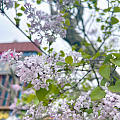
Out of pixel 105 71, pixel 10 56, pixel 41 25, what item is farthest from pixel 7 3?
pixel 105 71

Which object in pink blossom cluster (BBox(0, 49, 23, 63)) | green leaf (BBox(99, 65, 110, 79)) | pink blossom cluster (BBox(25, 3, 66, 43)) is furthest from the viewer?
pink blossom cluster (BBox(25, 3, 66, 43))

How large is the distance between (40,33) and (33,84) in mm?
366

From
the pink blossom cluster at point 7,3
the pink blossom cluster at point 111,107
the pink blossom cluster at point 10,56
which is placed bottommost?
the pink blossom cluster at point 111,107

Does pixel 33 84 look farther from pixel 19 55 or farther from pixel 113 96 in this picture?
pixel 113 96

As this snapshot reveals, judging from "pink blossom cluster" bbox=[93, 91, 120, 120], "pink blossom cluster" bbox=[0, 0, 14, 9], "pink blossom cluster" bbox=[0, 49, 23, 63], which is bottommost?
"pink blossom cluster" bbox=[93, 91, 120, 120]

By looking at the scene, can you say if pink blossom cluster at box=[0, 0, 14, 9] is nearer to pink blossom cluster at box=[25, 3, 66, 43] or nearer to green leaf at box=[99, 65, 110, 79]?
pink blossom cluster at box=[25, 3, 66, 43]

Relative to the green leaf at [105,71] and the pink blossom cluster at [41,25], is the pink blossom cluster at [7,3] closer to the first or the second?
the pink blossom cluster at [41,25]

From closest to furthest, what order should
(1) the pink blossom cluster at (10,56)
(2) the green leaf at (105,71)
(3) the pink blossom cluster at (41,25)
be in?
(2) the green leaf at (105,71)
(1) the pink blossom cluster at (10,56)
(3) the pink blossom cluster at (41,25)

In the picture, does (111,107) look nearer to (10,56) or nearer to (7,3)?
(10,56)

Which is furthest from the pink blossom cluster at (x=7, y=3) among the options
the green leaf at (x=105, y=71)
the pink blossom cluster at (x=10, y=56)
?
the green leaf at (x=105, y=71)

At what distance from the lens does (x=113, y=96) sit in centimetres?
56

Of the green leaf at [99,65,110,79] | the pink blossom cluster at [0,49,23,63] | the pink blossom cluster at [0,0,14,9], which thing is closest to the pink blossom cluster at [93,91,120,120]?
the green leaf at [99,65,110,79]

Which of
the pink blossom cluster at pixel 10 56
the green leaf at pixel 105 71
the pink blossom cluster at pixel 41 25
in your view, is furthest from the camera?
the pink blossom cluster at pixel 41 25

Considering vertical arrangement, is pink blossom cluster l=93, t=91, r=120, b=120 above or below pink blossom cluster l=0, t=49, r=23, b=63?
below
